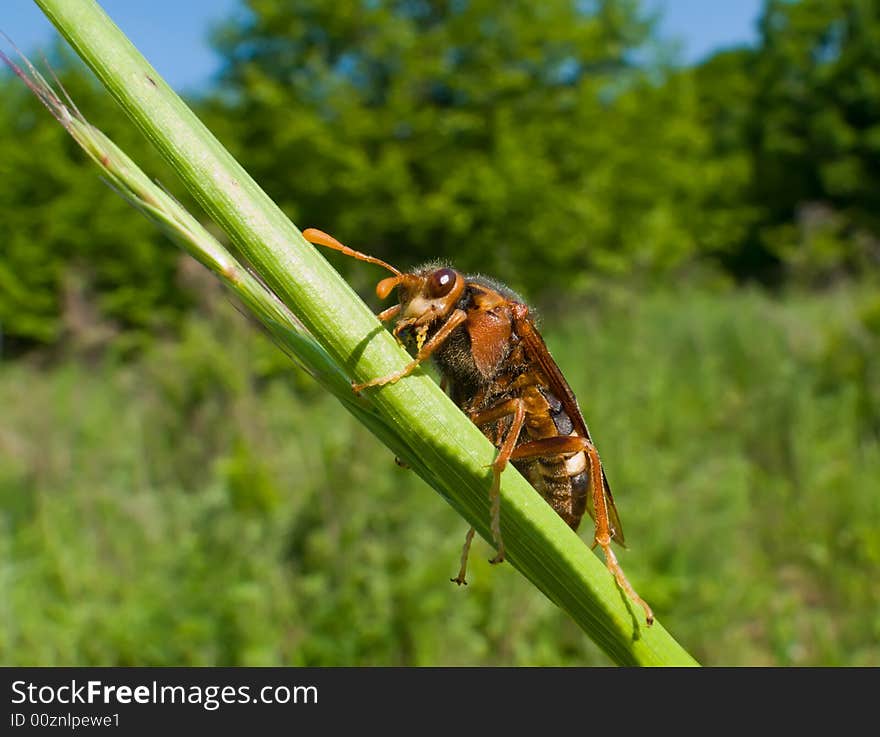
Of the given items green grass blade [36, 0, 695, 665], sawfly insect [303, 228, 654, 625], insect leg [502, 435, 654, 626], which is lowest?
green grass blade [36, 0, 695, 665]

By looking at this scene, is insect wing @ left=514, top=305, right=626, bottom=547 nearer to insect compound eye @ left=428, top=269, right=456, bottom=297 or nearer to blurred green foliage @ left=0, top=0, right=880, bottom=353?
insect compound eye @ left=428, top=269, right=456, bottom=297

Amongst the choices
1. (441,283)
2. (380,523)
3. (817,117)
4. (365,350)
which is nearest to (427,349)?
(441,283)

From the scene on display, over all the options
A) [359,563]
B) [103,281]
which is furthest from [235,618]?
[103,281]

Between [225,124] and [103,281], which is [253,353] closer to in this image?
[225,124]

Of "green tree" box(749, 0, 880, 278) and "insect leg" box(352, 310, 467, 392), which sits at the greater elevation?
"green tree" box(749, 0, 880, 278)

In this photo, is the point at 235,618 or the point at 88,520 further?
the point at 88,520

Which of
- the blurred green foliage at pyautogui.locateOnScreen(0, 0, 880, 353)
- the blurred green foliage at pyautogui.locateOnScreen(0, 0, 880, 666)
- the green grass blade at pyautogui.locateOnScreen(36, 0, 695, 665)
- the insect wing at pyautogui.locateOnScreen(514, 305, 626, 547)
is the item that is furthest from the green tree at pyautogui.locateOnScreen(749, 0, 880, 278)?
the green grass blade at pyautogui.locateOnScreen(36, 0, 695, 665)

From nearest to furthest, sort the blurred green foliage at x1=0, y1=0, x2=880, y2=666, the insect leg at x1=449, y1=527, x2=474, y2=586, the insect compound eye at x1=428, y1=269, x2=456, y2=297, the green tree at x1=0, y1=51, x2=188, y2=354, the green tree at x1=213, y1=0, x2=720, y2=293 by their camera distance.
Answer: the insect leg at x1=449, y1=527, x2=474, y2=586 < the insect compound eye at x1=428, y1=269, x2=456, y2=297 < the blurred green foliage at x1=0, y1=0, x2=880, y2=666 < the green tree at x1=213, y1=0, x2=720, y2=293 < the green tree at x1=0, y1=51, x2=188, y2=354
